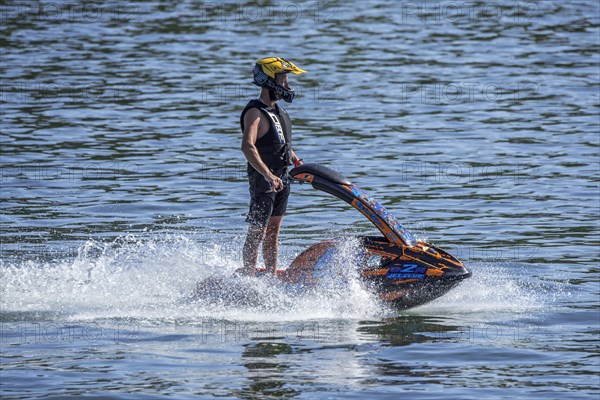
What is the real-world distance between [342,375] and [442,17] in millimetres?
24304

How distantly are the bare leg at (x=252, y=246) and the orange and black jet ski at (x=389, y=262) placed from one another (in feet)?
1.47

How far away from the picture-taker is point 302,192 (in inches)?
695

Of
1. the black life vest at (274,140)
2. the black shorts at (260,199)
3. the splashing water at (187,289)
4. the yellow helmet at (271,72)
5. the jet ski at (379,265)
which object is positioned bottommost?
the splashing water at (187,289)

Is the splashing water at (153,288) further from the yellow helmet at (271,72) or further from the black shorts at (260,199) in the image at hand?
the yellow helmet at (271,72)

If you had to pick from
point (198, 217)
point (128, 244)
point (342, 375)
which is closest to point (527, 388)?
point (342, 375)

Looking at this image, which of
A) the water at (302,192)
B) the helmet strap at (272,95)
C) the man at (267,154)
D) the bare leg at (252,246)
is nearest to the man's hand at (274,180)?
the man at (267,154)

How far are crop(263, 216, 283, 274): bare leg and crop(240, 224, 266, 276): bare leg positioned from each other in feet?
0.51

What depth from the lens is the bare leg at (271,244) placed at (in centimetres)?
1197

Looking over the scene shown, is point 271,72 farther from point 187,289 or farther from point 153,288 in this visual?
point 153,288

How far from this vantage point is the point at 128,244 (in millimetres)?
13859

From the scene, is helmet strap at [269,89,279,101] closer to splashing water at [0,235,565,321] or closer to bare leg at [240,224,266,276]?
bare leg at [240,224,266,276]

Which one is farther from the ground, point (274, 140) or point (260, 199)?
point (274, 140)

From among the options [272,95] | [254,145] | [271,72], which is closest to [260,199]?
[254,145]

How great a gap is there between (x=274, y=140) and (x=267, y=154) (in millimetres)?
157
